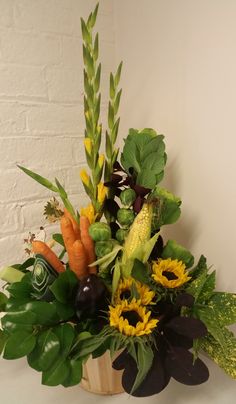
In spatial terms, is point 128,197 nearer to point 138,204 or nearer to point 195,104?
point 138,204

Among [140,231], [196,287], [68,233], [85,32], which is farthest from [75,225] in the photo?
[85,32]

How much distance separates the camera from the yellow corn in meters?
0.56

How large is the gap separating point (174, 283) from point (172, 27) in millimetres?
577

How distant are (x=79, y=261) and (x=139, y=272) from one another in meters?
0.11

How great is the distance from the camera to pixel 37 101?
84 cm

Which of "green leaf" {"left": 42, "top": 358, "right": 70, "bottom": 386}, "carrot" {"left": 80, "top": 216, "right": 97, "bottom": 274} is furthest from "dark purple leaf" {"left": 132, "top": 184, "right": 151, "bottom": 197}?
"green leaf" {"left": 42, "top": 358, "right": 70, "bottom": 386}

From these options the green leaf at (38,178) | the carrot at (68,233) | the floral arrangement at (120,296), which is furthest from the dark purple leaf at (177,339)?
the green leaf at (38,178)

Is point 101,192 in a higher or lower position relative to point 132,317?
higher

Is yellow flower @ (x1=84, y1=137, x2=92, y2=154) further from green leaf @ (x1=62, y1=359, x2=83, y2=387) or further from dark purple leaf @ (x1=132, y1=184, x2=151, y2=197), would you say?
green leaf @ (x1=62, y1=359, x2=83, y2=387)

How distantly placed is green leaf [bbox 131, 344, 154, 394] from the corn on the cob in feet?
0.50

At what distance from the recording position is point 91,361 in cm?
58

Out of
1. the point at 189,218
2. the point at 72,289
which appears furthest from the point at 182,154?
the point at 72,289

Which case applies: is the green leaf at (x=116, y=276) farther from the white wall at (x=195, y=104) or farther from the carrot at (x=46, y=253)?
the white wall at (x=195, y=104)

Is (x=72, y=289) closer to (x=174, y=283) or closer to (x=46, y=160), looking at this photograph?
(x=174, y=283)
